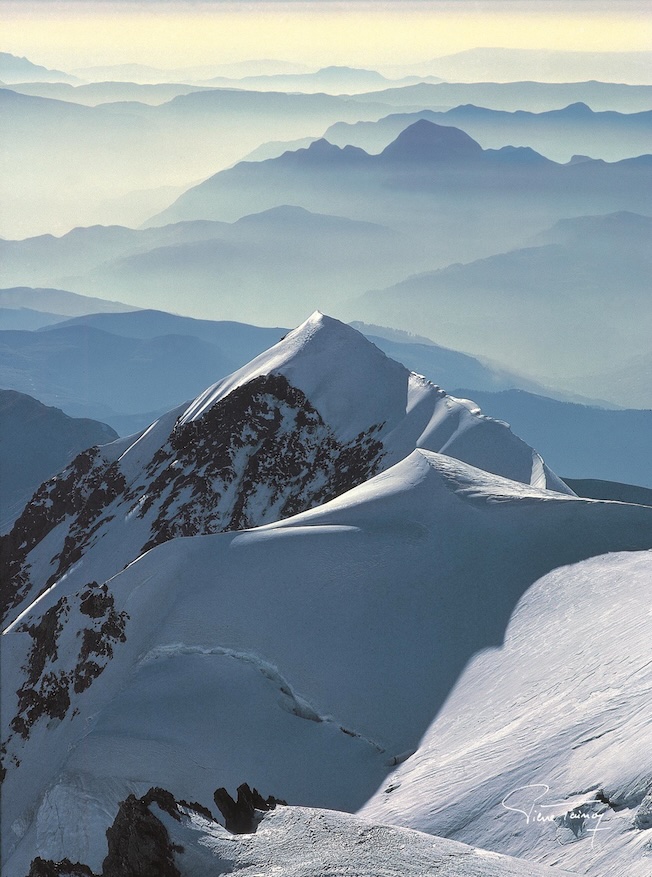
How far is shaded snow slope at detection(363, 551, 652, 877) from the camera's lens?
20.1 meters

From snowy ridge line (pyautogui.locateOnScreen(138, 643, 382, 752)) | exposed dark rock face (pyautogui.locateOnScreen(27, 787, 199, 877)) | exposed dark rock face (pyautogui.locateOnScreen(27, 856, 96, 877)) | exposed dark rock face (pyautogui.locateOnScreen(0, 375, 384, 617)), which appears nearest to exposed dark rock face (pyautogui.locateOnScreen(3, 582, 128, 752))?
snowy ridge line (pyautogui.locateOnScreen(138, 643, 382, 752))

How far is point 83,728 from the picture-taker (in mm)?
36125

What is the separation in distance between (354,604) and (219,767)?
32.8 ft

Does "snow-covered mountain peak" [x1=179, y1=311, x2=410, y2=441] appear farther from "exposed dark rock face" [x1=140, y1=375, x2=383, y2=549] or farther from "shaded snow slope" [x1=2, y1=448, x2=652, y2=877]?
"shaded snow slope" [x1=2, y1=448, x2=652, y2=877]

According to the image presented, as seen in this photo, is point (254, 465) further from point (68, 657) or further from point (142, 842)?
point (142, 842)

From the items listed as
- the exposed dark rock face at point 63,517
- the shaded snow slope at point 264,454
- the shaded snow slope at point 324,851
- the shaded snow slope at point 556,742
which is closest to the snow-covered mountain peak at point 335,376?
the shaded snow slope at point 264,454

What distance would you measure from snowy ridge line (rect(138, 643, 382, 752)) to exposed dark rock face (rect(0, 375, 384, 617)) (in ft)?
127

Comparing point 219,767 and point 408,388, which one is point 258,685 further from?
point 408,388

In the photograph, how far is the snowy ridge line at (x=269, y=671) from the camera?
32.7 metres

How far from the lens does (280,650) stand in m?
35.9

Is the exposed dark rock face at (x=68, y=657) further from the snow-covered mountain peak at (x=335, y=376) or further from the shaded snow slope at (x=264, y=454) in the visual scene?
the snow-covered mountain peak at (x=335, y=376)

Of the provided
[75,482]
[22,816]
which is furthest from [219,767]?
[75,482]

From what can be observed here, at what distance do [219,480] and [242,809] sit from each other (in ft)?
210
